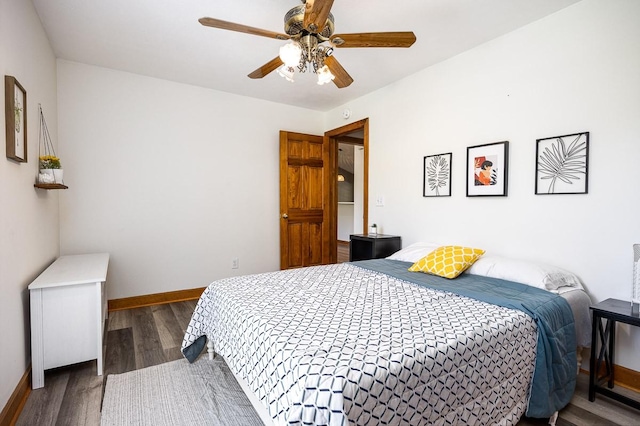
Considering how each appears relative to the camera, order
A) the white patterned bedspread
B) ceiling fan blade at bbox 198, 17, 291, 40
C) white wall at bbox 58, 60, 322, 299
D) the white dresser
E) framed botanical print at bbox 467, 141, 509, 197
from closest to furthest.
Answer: the white patterned bedspread, ceiling fan blade at bbox 198, 17, 291, 40, the white dresser, framed botanical print at bbox 467, 141, 509, 197, white wall at bbox 58, 60, 322, 299

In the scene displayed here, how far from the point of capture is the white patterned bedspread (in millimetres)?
1071

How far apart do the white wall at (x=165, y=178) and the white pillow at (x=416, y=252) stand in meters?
1.95

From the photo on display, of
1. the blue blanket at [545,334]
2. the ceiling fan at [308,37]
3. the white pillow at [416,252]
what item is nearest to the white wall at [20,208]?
the ceiling fan at [308,37]

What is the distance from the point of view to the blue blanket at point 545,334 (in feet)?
5.38

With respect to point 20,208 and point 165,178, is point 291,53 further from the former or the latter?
point 165,178

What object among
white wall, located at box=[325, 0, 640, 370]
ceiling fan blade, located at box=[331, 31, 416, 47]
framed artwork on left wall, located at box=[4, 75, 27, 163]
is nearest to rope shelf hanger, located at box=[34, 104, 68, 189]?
framed artwork on left wall, located at box=[4, 75, 27, 163]

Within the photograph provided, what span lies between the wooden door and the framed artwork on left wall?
263 centimetres

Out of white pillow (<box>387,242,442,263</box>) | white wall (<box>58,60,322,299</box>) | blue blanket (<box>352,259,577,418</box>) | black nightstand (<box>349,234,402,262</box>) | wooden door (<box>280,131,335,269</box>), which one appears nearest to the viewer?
blue blanket (<box>352,259,577,418</box>)

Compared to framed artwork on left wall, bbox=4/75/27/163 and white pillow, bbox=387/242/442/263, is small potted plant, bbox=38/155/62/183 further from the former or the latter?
white pillow, bbox=387/242/442/263

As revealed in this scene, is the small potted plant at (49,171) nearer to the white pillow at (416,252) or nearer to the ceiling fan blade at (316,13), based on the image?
the ceiling fan blade at (316,13)

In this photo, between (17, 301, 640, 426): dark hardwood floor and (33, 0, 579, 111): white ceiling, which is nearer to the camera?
(17, 301, 640, 426): dark hardwood floor

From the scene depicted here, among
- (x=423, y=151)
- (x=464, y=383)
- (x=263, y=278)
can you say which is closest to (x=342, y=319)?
(x=464, y=383)

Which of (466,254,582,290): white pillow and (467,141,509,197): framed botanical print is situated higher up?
(467,141,509,197): framed botanical print

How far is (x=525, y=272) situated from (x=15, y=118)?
131 inches
